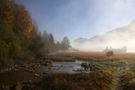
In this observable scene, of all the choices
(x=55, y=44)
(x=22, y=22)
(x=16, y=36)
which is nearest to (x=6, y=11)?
(x=16, y=36)

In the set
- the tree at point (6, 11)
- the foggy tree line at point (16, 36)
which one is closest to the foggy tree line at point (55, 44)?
the foggy tree line at point (16, 36)

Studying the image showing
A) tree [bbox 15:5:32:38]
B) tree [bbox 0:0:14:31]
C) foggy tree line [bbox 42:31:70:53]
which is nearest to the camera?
tree [bbox 0:0:14:31]

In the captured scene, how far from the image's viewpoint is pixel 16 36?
254 ft

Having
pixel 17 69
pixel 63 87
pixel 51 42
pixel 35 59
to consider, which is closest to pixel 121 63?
pixel 35 59

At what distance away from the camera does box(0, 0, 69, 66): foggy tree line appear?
208ft

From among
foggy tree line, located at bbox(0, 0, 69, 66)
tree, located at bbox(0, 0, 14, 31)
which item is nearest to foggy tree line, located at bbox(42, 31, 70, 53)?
foggy tree line, located at bbox(0, 0, 69, 66)

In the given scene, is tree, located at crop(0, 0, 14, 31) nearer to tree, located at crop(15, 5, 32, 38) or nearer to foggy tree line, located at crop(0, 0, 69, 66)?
foggy tree line, located at crop(0, 0, 69, 66)

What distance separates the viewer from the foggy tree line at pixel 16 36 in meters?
63.3

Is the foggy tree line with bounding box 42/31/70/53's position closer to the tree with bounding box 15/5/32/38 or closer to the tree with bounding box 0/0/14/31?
the tree with bounding box 15/5/32/38

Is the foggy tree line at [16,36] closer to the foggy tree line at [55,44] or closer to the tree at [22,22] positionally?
the tree at [22,22]

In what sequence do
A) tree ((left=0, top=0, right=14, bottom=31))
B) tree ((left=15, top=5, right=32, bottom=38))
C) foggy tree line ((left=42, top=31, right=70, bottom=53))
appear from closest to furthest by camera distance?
1. tree ((left=0, top=0, right=14, bottom=31))
2. tree ((left=15, top=5, right=32, bottom=38))
3. foggy tree line ((left=42, top=31, right=70, bottom=53))

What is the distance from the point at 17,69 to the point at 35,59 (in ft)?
71.3

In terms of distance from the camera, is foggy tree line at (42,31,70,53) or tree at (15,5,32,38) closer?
tree at (15,5,32,38)

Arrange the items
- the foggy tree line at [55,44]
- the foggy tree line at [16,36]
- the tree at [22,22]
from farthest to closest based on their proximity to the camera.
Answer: the foggy tree line at [55,44], the tree at [22,22], the foggy tree line at [16,36]
